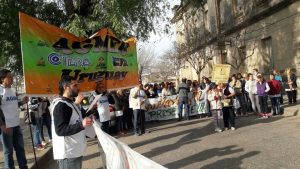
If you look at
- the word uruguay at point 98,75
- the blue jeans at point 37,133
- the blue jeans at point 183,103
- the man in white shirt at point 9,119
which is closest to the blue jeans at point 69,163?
the man in white shirt at point 9,119

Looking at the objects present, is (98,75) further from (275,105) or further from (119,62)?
(275,105)

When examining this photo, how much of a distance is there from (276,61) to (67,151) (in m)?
21.0

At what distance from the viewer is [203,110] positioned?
61.1 feet

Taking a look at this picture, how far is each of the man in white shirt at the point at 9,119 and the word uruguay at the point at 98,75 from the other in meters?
1.04

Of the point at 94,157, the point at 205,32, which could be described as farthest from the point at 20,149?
the point at 205,32

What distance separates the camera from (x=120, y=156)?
482 cm

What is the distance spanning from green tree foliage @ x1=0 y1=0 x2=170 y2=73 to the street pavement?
3983 millimetres

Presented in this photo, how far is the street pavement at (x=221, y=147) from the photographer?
835cm

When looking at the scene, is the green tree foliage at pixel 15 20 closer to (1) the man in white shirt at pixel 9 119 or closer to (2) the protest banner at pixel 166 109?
(2) the protest banner at pixel 166 109

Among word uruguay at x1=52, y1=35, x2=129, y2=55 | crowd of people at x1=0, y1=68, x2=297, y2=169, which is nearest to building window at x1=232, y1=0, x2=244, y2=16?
crowd of people at x1=0, y1=68, x2=297, y2=169

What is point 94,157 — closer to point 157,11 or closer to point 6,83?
point 6,83

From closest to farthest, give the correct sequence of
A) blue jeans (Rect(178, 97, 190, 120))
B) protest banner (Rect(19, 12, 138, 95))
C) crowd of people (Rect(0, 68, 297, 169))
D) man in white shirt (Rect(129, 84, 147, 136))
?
crowd of people (Rect(0, 68, 297, 169))
protest banner (Rect(19, 12, 138, 95))
man in white shirt (Rect(129, 84, 147, 136))
blue jeans (Rect(178, 97, 190, 120))

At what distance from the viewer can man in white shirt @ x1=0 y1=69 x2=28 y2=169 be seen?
7833mm

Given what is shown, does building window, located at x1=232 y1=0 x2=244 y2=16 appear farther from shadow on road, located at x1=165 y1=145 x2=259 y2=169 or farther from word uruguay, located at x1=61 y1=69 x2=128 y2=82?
shadow on road, located at x1=165 y1=145 x2=259 y2=169
